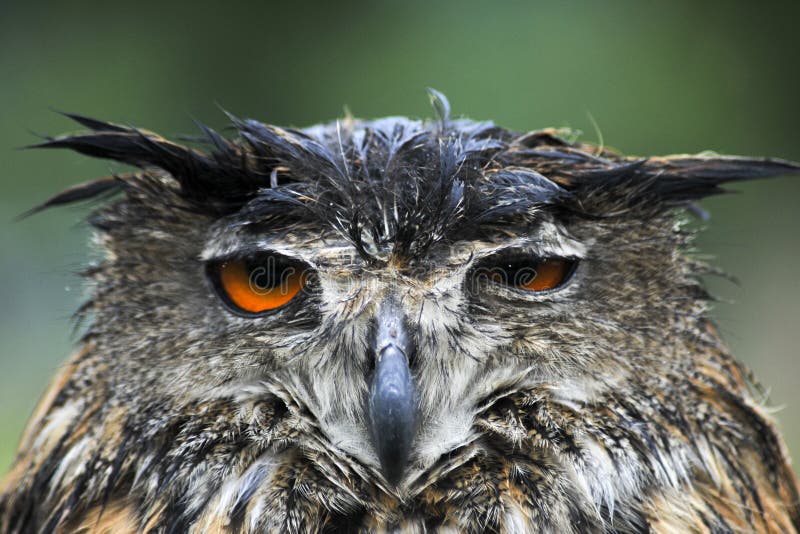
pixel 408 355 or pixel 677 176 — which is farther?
pixel 677 176

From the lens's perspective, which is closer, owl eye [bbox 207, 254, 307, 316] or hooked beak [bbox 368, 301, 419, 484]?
hooked beak [bbox 368, 301, 419, 484]

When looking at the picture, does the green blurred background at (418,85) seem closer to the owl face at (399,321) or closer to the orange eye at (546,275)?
the owl face at (399,321)

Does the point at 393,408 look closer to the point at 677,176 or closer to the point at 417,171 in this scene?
the point at 417,171

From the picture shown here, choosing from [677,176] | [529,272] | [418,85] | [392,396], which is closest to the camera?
[392,396]

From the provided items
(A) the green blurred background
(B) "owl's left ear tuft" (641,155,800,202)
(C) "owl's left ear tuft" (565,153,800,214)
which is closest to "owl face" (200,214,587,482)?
(C) "owl's left ear tuft" (565,153,800,214)

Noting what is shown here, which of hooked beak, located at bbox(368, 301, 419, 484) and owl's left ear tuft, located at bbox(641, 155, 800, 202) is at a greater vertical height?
owl's left ear tuft, located at bbox(641, 155, 800, 202)

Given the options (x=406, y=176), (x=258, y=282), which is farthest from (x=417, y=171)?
(x=258, y=282)

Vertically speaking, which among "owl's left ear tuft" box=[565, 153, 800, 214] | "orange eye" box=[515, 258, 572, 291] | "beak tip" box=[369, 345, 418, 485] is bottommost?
"beak tip" box=[369, 345, 418, 485]

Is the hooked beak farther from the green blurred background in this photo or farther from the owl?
the green blurred background
